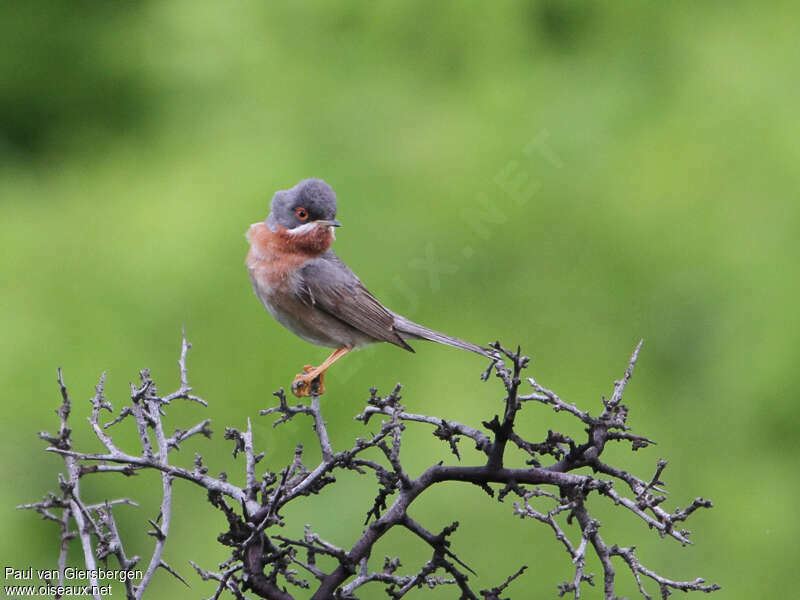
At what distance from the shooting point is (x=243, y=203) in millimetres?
4328

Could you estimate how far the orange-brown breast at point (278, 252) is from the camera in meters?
2.94

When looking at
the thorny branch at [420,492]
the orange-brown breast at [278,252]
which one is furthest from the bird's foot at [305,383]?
the thorny branch at [420,492]

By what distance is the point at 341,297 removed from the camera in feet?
10.4

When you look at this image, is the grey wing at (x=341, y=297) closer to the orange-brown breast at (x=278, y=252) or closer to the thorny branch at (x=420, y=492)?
the orange-brown breast at (x=278, y=252)

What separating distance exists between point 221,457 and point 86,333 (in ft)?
2.63

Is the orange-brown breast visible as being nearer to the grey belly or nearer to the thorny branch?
the grey belly

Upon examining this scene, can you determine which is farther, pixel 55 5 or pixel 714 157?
pixel 55 5

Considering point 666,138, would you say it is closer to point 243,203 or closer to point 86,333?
point 243,203

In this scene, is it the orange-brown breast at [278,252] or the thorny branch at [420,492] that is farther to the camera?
the orange-brown breast at [278,252]

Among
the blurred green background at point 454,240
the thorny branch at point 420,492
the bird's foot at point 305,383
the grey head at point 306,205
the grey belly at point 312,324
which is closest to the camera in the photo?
the thorny branch at point 420,492

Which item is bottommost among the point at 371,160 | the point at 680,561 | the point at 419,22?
the point at 680,561

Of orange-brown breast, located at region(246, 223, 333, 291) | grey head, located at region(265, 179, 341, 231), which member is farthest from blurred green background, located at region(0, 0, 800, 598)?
grey head, located at region(265, 179, 341, 231)

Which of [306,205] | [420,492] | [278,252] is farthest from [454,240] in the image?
[420,492]

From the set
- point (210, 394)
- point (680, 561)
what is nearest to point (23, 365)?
point (210, 394)
